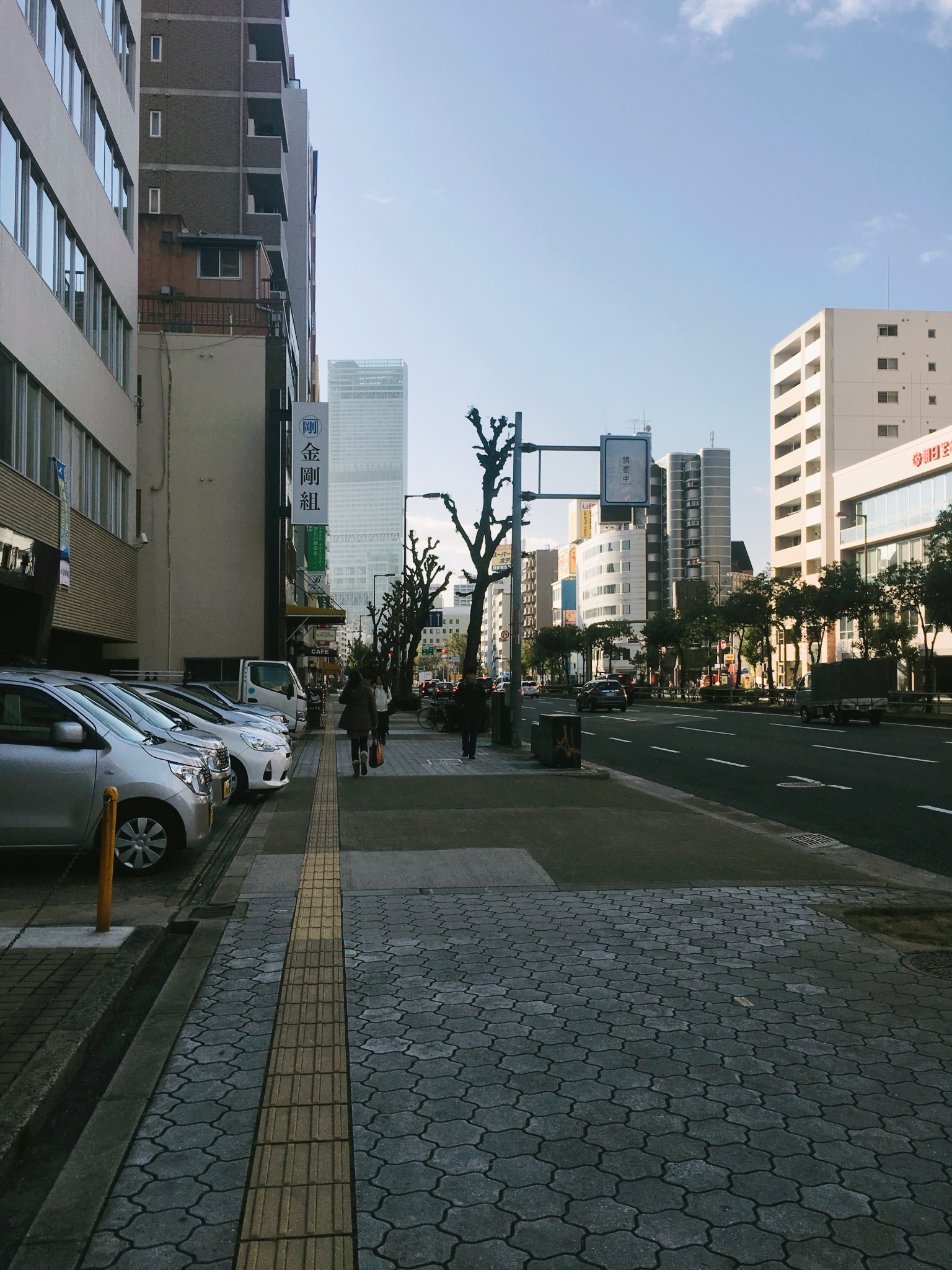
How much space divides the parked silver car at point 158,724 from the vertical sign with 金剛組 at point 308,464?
24389mm

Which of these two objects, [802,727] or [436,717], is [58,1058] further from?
[802,727]

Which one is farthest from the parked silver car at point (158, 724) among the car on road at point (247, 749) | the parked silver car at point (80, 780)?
the car on road at point (247, 749)

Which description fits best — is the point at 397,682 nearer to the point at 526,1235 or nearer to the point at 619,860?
the point at 619,860

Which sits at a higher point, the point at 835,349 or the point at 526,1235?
the point at 835,349

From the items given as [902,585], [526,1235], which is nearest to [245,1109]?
[526,1235]

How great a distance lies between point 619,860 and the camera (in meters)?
9.67

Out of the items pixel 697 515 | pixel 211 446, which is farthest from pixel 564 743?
pixel 697 515

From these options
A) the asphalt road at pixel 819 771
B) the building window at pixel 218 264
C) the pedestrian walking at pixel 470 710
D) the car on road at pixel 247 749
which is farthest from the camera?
the building window at pixel 218 264

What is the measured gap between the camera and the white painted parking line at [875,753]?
20578mm

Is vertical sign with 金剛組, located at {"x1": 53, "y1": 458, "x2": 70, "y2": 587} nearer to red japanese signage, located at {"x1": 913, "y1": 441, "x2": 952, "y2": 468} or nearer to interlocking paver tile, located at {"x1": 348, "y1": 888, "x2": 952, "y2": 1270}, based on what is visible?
interlocking paver tile, located at {"x1": 348, "y1": 888, "x2": 952, "y2": 1270}

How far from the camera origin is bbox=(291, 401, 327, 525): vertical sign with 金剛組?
120 ft

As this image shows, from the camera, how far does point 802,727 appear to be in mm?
35594

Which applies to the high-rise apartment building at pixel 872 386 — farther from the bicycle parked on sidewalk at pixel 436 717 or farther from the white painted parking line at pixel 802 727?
the bicycle parked on sidewalk at pixel 436 717

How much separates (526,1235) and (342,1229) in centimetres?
53
